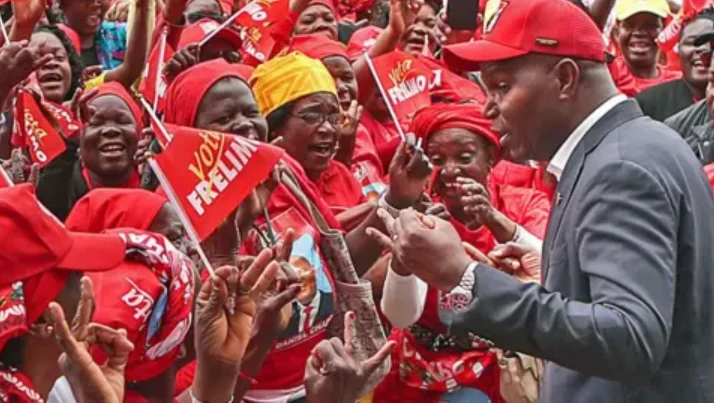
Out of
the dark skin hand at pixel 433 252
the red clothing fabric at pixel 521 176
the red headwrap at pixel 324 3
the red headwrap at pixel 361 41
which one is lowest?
the red clothing fabric at pixel 521 176

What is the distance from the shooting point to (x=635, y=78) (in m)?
9.77

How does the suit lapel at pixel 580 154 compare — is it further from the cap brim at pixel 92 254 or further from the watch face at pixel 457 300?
the cap brim at pixel 92 254

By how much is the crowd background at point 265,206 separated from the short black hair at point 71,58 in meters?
0.02

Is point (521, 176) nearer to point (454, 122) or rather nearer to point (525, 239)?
point (454, 122)

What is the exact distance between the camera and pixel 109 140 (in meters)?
6.60

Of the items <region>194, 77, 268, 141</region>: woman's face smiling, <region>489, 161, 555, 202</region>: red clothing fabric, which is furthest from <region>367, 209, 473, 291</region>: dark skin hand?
<region>489, 161, 555, 202</region>: red clothing fabric

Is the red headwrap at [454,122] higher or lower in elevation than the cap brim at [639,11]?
higher

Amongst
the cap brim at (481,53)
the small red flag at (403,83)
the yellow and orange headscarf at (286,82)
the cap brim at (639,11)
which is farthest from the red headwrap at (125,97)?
the cap brim at (639,11)

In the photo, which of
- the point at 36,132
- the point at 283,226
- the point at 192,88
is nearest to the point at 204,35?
the point at 36,132

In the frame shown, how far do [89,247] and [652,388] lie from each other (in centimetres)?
148

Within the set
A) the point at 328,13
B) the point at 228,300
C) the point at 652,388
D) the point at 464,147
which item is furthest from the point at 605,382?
the point at 328,13

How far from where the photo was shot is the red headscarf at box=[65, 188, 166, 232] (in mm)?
5152

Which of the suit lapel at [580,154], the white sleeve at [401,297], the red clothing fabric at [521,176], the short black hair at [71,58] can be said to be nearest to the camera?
the suit lapel at [580,154]

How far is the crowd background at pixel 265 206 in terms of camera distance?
395 cm
